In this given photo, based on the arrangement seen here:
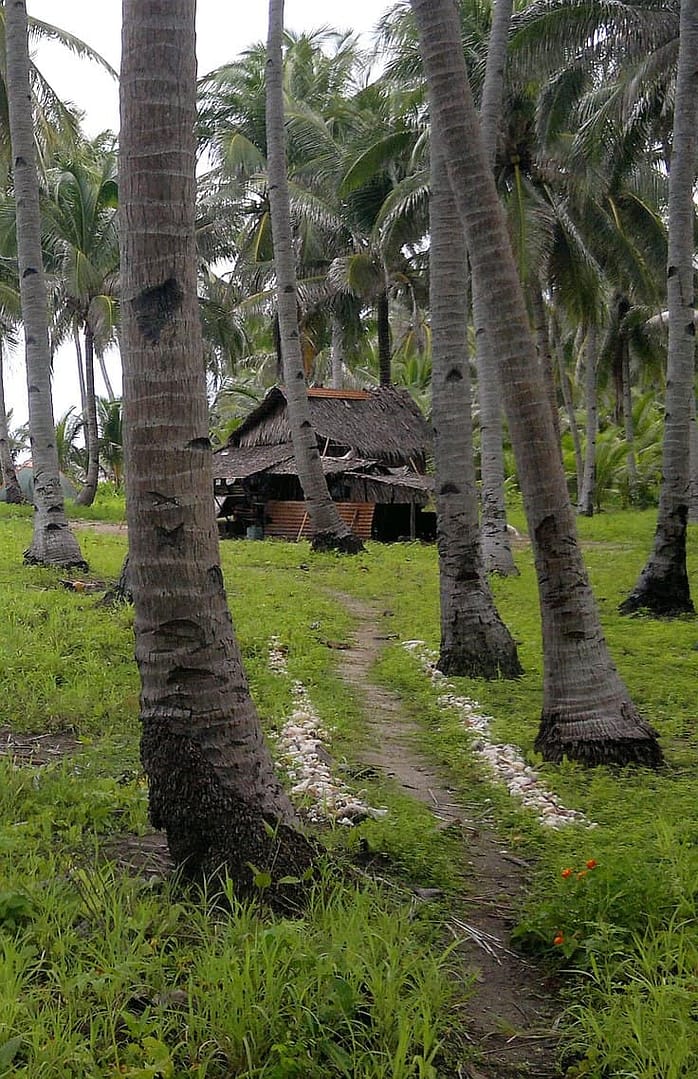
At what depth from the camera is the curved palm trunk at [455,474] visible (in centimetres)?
841

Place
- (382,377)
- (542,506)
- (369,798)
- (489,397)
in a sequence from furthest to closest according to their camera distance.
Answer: (382,377) < (489,397) < (542,506) < (369,798)

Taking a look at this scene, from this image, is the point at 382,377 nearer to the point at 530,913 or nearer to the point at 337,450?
the point at 337,450

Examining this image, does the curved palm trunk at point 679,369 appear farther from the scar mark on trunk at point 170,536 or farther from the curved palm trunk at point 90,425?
the curved palm trunk at point 90,425

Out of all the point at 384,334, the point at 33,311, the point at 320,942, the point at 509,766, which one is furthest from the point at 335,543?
the point at 320,942

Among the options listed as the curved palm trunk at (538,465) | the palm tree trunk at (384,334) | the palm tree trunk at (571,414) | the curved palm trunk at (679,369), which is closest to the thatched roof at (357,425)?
the palm tree trunk at (384,334)

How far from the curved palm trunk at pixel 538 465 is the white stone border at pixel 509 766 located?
0.24 m

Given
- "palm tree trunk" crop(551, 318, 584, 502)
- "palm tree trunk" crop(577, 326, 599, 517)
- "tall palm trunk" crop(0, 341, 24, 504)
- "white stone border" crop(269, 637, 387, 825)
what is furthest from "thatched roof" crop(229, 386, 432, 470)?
"white stone border" crop(269, 637, 387, 825)

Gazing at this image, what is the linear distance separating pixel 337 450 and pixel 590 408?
7337mm

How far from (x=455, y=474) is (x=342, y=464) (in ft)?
53.9

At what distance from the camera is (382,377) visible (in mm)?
31719

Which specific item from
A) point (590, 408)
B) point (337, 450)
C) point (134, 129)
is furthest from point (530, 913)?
point (590, 408)

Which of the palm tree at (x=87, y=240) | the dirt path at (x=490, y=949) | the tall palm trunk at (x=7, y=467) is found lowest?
the dirt path at (x=490, y=949)

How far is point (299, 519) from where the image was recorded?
2481 centimetres

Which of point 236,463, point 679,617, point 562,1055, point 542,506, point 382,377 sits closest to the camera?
point 562,1055
